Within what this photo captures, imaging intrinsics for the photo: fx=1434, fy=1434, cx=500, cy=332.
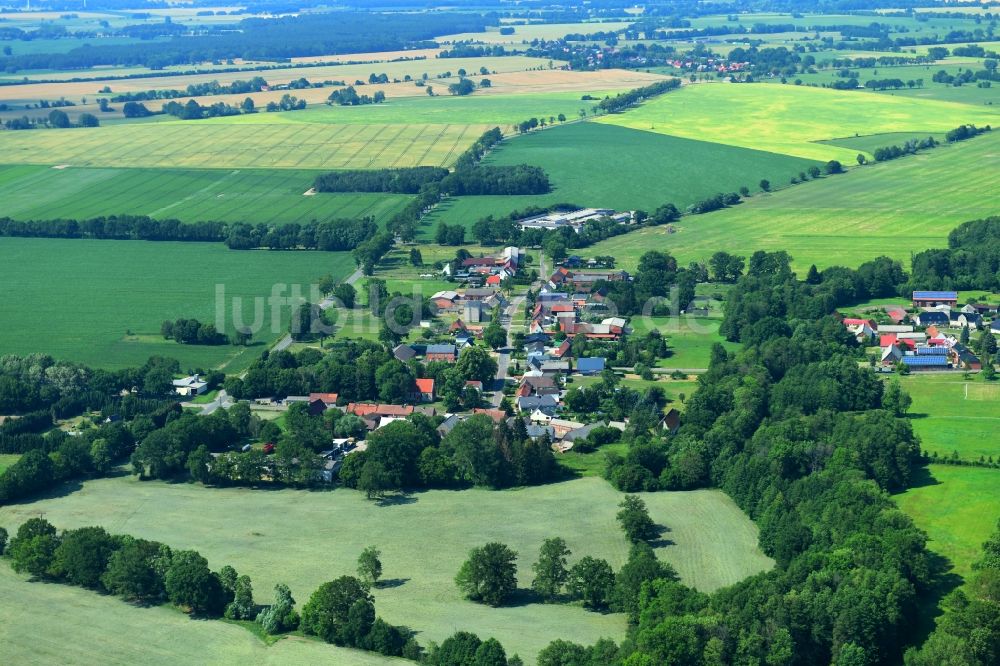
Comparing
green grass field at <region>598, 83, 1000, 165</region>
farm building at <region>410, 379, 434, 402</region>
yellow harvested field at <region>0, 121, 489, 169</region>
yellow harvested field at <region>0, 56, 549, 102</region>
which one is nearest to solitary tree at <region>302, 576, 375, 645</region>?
farm building at <region>410, 379, 434, 402</region>

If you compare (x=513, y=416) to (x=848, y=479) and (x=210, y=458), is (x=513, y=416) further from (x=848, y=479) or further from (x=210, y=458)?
(x=848, y=479)

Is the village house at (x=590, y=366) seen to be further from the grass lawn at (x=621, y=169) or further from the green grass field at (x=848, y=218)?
the grass lawn at (x=621, y=169)

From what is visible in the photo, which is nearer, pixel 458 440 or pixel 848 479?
pixel 848 479

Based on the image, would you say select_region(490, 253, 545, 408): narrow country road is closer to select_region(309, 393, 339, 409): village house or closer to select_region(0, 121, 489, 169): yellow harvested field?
select_region(309, 393, 339, 409): village house

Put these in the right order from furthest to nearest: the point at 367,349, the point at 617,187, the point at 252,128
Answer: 1. the point at 252,128
2. the point at 617,187
3. the point at 367,349

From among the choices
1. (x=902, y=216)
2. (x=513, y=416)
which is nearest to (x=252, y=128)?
(x=902, y=216)

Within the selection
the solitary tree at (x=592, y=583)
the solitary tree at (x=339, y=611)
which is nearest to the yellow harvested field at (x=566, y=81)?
the solitary tree at (x=592, y=583)
